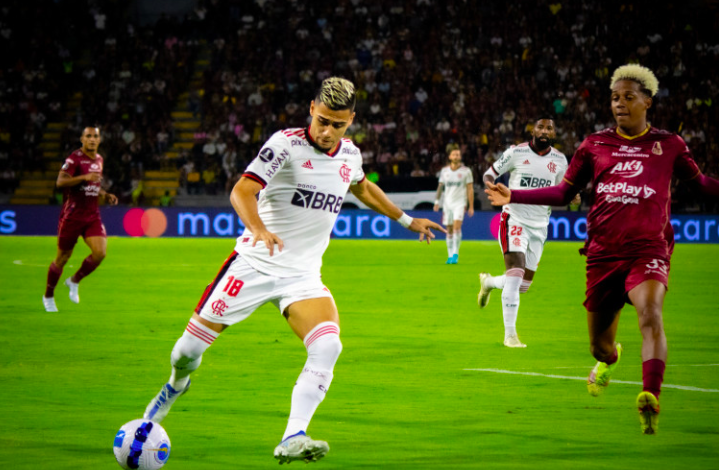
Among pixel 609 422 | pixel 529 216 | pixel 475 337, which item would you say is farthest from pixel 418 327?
pixel 609 422

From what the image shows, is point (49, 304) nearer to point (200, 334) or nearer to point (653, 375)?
point (200, 334)

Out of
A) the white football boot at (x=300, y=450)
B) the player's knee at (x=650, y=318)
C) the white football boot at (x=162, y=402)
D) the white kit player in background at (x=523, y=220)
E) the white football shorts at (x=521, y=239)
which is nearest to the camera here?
the white football boot at (x=300, y=450)

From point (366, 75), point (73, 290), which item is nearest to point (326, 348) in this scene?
point (73, 290)

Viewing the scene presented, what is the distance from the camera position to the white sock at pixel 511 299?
447 inches

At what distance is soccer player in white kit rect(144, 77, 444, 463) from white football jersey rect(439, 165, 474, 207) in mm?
19574

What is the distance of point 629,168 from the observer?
7.12 m

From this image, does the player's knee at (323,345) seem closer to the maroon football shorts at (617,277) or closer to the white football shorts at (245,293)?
the white football shorts at (245,293)

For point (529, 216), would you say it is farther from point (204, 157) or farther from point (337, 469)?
point (204, 157)

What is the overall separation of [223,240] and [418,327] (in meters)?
21.0

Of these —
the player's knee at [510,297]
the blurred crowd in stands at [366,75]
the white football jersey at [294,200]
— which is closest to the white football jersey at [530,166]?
the player's knee at [510,297]

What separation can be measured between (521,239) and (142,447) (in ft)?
22.4

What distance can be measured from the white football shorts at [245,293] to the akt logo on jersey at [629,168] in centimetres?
217

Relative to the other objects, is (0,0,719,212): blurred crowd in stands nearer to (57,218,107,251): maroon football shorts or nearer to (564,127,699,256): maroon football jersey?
(57,218,107,251): maroon football shorts

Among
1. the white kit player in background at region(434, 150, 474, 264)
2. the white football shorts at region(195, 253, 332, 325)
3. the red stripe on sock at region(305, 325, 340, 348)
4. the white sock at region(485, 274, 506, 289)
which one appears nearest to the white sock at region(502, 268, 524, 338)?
the white sock at region(485, 274, 506, 289)
